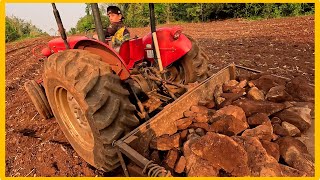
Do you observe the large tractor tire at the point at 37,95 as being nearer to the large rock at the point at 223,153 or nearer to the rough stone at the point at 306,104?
the large rock at the point at 223,153

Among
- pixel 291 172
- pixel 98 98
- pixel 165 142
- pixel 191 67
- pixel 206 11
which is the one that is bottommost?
pixel 206 11

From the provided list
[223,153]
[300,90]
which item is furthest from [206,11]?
[223,153]

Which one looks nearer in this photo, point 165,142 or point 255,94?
point 165,142

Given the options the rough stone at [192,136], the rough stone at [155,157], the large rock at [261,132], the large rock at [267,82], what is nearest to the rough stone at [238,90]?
the large rock at [267,82]

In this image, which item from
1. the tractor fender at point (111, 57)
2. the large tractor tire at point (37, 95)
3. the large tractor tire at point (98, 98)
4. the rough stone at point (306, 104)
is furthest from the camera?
the large tractor tire at point (37, 95)

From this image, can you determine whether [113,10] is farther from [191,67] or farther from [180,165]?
[180,165]

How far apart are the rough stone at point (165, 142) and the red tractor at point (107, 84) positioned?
0.84 ft

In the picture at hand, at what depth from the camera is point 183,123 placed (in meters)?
2.56

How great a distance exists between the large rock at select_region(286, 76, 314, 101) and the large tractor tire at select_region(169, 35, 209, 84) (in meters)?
1.14

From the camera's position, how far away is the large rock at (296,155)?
1961 mm

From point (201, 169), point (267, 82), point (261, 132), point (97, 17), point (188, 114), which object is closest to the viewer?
point (201, 169)

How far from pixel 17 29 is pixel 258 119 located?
25.8m

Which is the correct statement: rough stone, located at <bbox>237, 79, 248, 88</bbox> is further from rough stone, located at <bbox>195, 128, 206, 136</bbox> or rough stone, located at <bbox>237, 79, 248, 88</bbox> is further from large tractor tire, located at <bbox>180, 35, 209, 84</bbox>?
rough stone, located at <bbox>195, 128, 206, 136</bbox>

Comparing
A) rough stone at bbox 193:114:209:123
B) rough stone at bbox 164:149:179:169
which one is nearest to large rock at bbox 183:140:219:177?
rough stone at bbox 164:149:179:169
